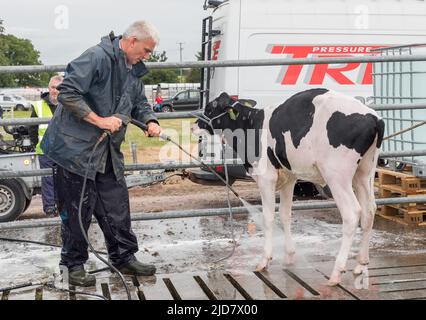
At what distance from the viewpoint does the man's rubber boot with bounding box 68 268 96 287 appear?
15.1 ft

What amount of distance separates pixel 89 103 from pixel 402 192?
3674mm

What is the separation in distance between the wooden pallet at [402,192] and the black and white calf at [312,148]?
204 centimetres

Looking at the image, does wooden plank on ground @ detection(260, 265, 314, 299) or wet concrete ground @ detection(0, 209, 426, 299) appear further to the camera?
wet concrete ground @ detection(0, 209, 426, 299)

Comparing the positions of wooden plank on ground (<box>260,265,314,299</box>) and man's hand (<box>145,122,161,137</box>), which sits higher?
man's hand (<box>145,122,161,137</box>)

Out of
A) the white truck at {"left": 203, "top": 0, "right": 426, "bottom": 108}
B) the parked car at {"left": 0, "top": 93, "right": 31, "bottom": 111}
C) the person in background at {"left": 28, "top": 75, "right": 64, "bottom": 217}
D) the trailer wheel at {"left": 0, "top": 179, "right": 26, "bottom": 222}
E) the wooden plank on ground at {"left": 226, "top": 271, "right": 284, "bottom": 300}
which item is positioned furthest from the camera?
the parked car at {"left": 0, "top": 93, "right": 31, "bottom": 111}

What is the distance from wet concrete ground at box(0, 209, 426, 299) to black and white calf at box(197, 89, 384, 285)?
9.1 inches

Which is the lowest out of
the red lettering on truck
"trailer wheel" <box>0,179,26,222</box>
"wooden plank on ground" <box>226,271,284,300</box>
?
"trailer wheel" <box>0,179,26,222</box>

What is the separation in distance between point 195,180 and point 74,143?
480 centimetres

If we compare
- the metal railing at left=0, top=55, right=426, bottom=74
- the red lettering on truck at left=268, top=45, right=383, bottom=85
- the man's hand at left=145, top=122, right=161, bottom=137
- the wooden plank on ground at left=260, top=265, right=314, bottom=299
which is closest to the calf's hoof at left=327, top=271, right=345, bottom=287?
the wooden plank on ground at left=260, top=265, right=314, bottom=299

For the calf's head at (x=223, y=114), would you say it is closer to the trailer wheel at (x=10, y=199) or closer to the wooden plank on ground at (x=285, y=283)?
the wooden plank on ground at (x=285, y=283)

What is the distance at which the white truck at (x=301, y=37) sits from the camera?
363 inches

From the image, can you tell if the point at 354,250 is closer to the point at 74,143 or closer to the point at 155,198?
the point at 74,143

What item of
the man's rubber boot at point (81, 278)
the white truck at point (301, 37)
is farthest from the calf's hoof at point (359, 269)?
the white truck at point (301, 37)

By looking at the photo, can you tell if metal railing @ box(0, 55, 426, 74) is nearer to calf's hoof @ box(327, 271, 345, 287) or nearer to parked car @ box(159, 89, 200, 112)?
calf's hoof @ box(327, 271, 345, 287)
